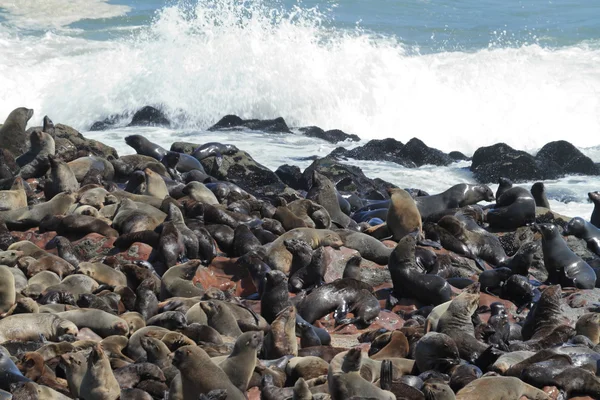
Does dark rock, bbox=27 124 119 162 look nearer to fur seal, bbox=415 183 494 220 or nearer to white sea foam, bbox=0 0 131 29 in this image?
fur seal, bbox=415 183 494 220

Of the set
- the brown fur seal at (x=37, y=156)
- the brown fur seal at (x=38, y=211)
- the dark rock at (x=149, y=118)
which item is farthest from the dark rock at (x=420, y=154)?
the brown fur seal at (x=38, y=211)

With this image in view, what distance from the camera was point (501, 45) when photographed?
3588 cm

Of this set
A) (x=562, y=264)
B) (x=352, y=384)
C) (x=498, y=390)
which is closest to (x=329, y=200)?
(x=562, y=264)

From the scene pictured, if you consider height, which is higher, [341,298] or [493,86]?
[341,298]

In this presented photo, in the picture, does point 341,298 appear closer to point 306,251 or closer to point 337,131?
point 306,251

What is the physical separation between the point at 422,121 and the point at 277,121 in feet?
16.7

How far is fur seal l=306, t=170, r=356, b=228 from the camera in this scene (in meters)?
12.1

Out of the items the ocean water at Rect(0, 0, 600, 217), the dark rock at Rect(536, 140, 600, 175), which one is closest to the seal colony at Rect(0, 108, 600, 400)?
the dark rock at Rect(536, 140, 600, 175)

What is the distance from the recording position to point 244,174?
51.4ft

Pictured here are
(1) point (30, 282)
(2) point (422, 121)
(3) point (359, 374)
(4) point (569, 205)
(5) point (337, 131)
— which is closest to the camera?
(3) point (359, 374)

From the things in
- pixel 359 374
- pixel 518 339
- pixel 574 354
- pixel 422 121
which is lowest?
pixel 422 121

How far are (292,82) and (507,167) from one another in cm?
882

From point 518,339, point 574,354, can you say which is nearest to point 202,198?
point 518,339

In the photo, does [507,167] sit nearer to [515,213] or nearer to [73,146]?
[515,213]
